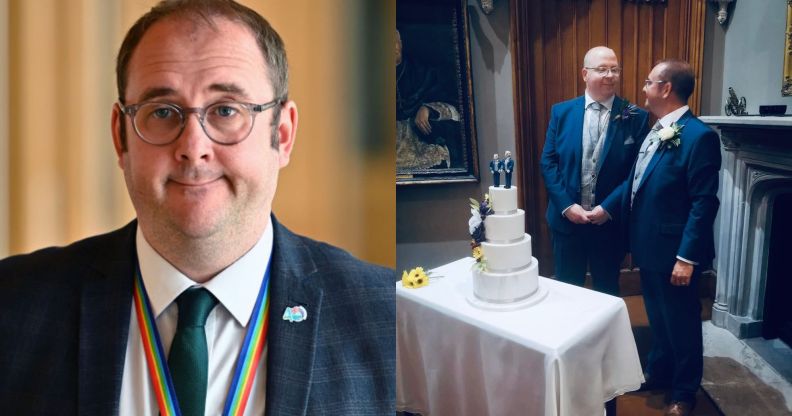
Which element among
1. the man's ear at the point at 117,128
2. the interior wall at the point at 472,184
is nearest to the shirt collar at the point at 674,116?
the interior wall at the point at 472,184

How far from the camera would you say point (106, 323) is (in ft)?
3.16

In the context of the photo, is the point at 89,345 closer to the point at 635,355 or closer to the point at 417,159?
the point at 417,159

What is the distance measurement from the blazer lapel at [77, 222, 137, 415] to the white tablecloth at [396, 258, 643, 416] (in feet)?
2.55

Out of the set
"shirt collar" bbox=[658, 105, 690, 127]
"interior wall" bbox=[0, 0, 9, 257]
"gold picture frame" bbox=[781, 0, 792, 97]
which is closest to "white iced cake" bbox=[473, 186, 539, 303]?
"shirt collar" bbox=[658, 105, 690, 127]

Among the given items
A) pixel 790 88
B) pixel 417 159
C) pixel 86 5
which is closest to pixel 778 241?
pixel 790 88

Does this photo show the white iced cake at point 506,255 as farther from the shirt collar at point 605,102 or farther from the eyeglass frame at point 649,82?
the eyeglass frame at point 649,82

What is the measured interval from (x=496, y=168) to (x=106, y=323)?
0.91 m

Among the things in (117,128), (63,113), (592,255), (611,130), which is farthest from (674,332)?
(63,113)

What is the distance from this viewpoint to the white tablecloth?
1.37 m

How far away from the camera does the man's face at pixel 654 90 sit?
1.33 metres

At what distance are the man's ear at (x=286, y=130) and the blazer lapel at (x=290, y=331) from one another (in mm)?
123

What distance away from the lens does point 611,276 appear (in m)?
1.42

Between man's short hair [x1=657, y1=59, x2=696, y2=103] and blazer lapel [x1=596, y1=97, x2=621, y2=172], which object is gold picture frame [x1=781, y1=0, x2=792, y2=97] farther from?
blazer lapel [x1=596, y1=97, x2=621, y2=172]

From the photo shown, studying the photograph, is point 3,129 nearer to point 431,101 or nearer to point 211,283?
point 211,283
